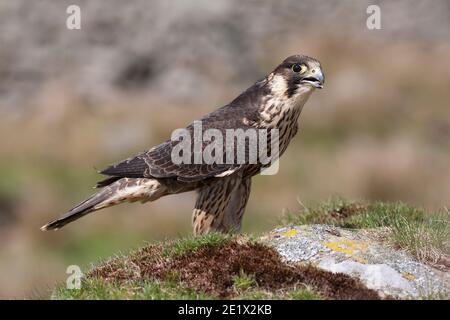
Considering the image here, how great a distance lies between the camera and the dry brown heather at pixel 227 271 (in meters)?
7.39

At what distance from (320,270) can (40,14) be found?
23.0 metres

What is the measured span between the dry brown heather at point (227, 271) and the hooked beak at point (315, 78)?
6.25 feet

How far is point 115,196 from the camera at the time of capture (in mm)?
9594

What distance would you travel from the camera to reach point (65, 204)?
1750 centimetres

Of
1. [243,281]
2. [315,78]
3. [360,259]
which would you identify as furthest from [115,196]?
[360,259]

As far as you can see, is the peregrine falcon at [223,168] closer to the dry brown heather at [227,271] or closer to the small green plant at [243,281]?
the dry brown heather at [227,271]

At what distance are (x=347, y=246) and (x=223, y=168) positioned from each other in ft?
5.72

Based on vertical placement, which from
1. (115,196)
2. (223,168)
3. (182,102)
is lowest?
(182,102)

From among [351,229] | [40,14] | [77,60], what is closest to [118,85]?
[77,60]

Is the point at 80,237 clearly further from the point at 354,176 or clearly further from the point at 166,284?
the point at 166,284

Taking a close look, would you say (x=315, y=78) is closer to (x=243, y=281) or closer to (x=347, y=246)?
(x=347, y=246)

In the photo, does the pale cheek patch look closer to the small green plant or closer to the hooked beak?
the hooked beak

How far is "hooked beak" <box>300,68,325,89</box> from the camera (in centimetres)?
931

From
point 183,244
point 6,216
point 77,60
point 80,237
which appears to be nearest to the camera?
point 183,244
